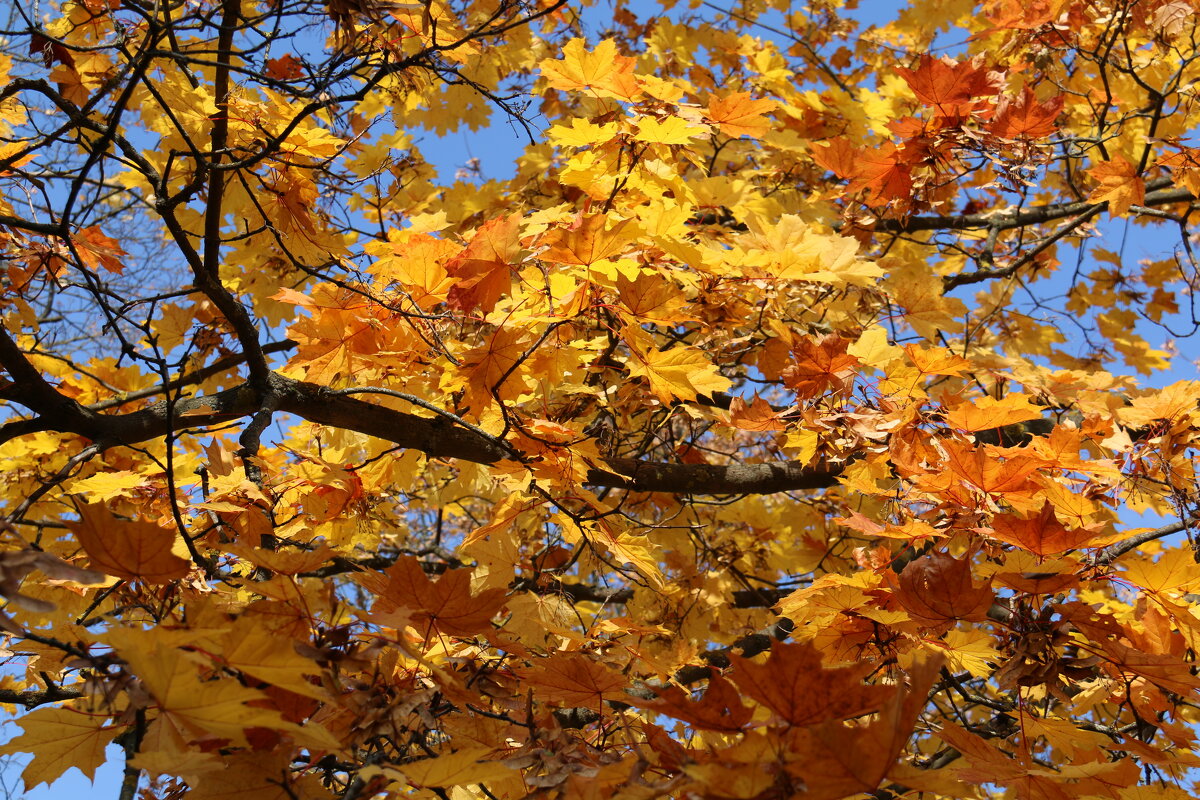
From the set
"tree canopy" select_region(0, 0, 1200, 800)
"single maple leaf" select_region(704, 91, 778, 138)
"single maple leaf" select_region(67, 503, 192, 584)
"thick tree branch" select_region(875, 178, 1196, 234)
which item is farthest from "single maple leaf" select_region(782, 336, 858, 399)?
"thick tree branch" select_region(875, 178, 1196, 234)

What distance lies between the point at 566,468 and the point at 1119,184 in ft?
8.06

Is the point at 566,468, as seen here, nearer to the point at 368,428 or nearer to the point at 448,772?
the point at 368,428

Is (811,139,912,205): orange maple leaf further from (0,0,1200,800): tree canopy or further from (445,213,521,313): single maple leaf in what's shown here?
(445,213,521,313): single maple leaf

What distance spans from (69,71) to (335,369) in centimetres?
150

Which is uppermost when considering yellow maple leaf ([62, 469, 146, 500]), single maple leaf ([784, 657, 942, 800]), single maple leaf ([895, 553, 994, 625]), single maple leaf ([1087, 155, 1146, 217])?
single maple leaf ([1087, 155, 1146, 217])

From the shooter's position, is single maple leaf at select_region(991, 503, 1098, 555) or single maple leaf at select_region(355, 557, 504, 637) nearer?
single maple leaf at select_region(355, 557, 504, 637)

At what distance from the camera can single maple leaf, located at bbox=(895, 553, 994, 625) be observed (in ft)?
4.30

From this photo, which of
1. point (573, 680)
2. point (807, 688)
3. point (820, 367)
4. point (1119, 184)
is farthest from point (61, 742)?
point (1119, 184)

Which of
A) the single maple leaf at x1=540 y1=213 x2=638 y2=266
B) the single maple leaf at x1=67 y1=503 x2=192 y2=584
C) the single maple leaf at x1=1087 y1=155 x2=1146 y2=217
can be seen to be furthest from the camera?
the single maple leaf at x1=1087 y1=155 x2=1146 y2=217

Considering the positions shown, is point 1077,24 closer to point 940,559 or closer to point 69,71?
point 940,559

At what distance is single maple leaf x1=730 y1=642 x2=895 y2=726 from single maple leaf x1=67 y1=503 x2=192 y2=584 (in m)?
0.76

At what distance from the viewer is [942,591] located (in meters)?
1.33

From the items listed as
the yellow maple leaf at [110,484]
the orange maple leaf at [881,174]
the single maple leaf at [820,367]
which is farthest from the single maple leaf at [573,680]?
the orange maple leaf at [881,174]

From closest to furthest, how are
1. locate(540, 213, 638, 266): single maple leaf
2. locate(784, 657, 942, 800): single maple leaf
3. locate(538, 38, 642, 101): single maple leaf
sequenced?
locate(784, 657, 942, 800): single maple leaf, locate(540, 213, 638, 266): single maple leaf, locate(538, 38, 642, 101): single maple leaf
